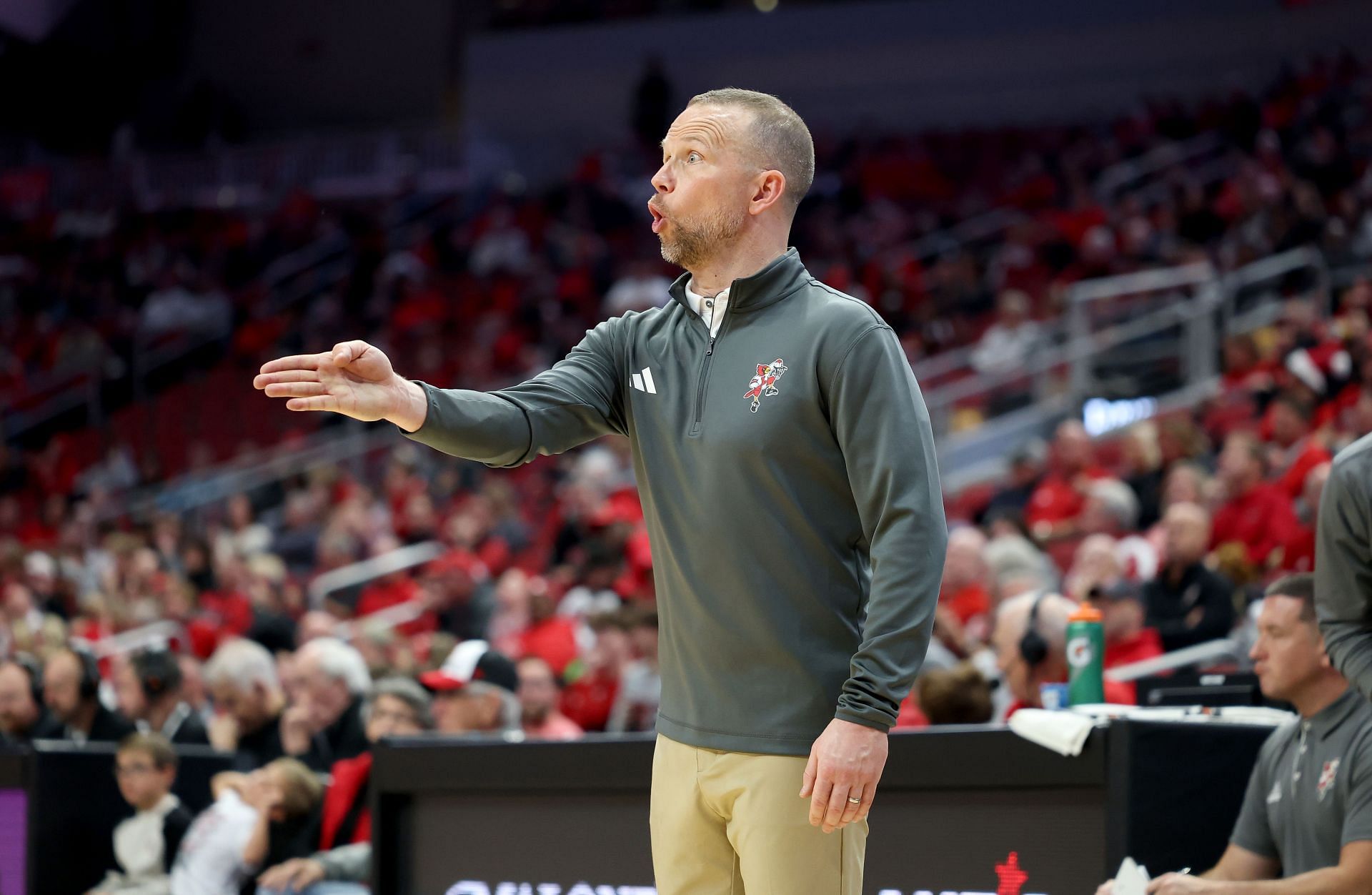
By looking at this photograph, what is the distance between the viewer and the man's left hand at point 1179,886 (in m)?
3.62

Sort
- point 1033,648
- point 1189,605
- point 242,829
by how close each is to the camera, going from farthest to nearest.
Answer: point 1189,605 < point 242,829 < point 1033,648

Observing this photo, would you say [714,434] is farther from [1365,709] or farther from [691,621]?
[1365,709]

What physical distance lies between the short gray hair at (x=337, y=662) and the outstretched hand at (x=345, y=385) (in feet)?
12.2

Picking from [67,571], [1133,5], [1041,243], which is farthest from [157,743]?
[1133,5]

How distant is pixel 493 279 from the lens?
57.2 feet

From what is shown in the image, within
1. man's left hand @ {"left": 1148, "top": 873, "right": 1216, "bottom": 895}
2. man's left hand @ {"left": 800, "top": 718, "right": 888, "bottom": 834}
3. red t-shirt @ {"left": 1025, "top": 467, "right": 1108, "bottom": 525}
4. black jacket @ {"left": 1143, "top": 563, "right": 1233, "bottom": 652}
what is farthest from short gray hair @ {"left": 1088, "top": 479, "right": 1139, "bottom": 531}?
man's left hand @ {"left": 800, "top": 718, "right": 888, "bottom": 834}

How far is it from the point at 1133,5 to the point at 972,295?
582cm

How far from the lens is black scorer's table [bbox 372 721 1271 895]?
12.5ft

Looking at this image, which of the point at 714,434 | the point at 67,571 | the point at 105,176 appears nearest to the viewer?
the point at 714,434

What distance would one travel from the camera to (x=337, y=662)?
615 centimetres

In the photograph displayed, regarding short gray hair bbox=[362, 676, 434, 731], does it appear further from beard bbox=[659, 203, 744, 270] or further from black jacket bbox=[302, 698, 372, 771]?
A: beard bbox=[659, 203, 744, 270]

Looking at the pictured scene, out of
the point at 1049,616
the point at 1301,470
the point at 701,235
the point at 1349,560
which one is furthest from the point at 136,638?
the point at 1349,560

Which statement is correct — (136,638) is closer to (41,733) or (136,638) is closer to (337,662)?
(41,733)

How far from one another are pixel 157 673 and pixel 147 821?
62.0 inches
